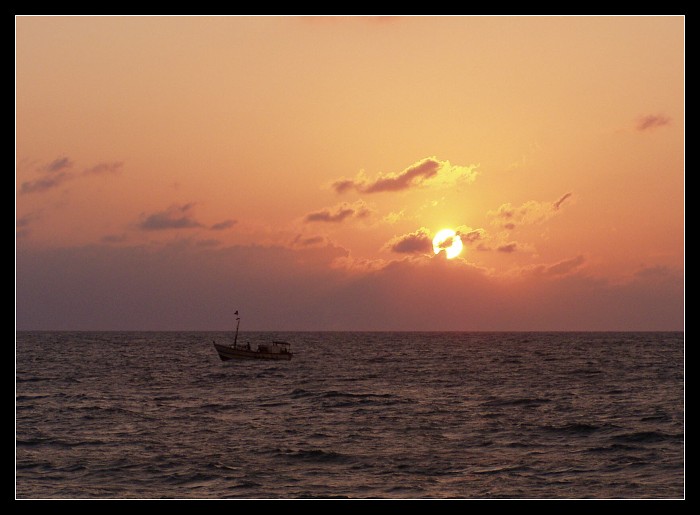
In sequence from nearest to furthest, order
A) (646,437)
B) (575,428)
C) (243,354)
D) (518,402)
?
(646,437)
(575,428)
(518,402)
(243,354)

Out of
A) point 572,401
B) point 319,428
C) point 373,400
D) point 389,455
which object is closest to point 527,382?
point 572,401

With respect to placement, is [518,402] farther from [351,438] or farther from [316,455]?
[316,455]

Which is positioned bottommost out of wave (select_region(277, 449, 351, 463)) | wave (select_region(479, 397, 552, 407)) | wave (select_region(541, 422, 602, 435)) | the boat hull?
wave (select_region(277, 449, 351, 463))

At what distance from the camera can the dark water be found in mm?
35125

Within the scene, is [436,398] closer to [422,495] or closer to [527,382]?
[527,382]

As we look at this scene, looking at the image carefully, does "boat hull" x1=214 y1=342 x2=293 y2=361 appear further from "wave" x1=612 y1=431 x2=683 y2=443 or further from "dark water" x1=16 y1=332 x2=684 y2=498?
"wave" x1=612 y1=431 x2=683 y2=443

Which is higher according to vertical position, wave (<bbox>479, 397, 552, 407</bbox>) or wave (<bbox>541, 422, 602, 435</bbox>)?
wave (<bbox>479, 397, 552, 407</bbox>)

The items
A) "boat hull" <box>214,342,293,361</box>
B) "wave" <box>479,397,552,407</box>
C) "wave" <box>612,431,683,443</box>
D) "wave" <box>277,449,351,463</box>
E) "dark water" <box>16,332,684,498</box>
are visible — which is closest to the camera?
"dark water" <box>16,332,684,498</box>

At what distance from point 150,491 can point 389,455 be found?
41.5ft

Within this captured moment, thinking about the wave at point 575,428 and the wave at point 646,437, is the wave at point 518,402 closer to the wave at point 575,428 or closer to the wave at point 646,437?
the wave at point 575,428

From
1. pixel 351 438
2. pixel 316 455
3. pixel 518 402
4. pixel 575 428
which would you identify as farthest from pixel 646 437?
pixel 316 455

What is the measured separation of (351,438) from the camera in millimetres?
46625

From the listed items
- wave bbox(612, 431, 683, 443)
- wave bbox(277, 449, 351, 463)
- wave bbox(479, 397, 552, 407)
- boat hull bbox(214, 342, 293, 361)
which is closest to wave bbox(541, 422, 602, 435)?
wave bbox(612, 431, 683, 443)

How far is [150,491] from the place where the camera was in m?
34.3
